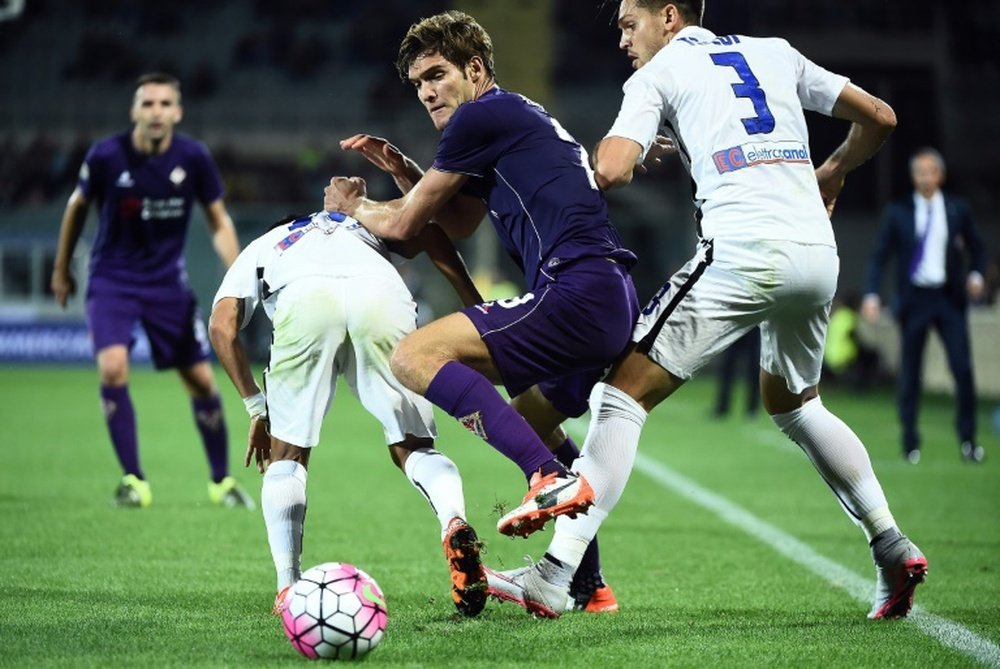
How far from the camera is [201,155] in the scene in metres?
8.99

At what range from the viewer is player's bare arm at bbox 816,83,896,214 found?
205 inches

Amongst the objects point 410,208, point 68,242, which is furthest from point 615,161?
point 68,242

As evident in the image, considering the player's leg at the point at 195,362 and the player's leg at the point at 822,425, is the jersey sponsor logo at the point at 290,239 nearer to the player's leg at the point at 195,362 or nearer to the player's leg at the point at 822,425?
the player's leg at the point at 822,425

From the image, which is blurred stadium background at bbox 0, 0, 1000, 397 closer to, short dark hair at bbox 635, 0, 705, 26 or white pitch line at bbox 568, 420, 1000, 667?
white pitch line at bbox 568, 420, 1000, 667

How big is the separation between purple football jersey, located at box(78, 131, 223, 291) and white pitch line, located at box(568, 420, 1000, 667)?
347cm

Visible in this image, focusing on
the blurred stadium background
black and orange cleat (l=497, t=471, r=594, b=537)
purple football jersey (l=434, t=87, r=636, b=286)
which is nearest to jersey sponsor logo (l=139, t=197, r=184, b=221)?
purple football jersey (l=434, t=87, r=636, b=286)

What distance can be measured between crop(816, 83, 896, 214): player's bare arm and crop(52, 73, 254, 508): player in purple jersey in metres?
4.23

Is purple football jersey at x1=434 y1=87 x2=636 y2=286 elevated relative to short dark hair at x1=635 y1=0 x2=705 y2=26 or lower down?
lower down

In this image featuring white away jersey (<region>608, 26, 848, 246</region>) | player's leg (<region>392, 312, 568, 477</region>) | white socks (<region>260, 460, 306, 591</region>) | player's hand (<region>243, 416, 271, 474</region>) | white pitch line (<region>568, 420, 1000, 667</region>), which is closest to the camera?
player's leg (<region>392, 312, 568, 477</region>)

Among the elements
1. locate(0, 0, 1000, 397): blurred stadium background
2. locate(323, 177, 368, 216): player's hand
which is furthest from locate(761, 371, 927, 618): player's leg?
locate(0, 0, 1000, 397): blurred stadium background

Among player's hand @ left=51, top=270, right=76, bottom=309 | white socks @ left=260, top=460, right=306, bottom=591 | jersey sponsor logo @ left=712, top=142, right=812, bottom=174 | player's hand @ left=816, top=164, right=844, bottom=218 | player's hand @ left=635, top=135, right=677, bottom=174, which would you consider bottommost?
player's hand @ left=51, top=270, right=76, bottom=309

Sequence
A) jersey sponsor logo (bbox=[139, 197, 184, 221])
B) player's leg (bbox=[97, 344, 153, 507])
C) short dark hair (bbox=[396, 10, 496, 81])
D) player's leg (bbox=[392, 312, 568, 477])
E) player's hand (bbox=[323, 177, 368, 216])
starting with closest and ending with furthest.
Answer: player's leg (bbox=[392, 312, 568, 477]) < short dark hair (bbox=[396, 10, 496, 81]) < player's hand (bbox=[323, 177, 368, 216]) < player's leg (bbox=[97, 344, 153, 507]) < jersey sponsor logo (bbox=[139, 197, 184, 221])

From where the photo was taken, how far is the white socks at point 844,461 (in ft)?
17.4

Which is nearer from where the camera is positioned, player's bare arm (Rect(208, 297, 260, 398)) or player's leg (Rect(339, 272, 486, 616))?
player's leg (Rect(339, 272, 486, 616))
